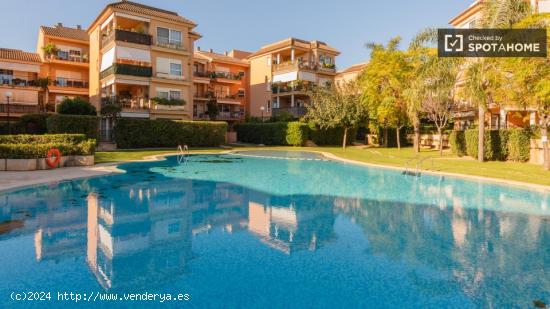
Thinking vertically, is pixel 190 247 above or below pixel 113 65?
below

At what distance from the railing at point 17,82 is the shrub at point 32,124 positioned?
27.9 ft

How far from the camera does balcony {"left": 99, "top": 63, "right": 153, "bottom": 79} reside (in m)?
32.8

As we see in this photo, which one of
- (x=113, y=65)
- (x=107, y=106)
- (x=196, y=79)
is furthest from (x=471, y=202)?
(x=196, y=79)

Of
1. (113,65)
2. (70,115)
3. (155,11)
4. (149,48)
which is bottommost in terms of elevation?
(70,115)

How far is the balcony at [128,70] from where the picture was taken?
3281cm

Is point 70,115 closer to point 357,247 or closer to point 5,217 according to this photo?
point 5,217

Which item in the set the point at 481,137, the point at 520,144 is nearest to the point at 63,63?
the point at 481,137

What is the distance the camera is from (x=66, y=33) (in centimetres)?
4244

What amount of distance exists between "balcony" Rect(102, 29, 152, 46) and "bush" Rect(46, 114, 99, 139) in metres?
8.71

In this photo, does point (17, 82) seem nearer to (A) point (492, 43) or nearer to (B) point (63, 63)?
(B) point (63, 63)

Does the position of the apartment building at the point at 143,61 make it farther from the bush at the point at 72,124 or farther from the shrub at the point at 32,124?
the shrub at the point at 32,124

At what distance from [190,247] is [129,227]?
250 centimetres

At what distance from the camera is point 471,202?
42.1ft

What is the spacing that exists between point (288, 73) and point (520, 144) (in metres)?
29.2
